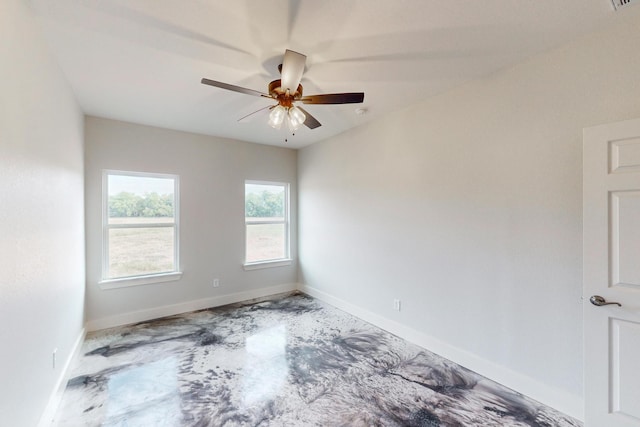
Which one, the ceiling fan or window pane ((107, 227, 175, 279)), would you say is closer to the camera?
the ceiling fan

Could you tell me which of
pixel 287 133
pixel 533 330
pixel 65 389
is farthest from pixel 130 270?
pixel 533 330

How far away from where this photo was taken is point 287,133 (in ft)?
13.6

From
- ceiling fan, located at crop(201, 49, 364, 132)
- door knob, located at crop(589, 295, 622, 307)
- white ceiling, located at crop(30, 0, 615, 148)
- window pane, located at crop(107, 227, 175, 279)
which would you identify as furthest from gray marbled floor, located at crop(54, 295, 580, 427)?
Answer: white ceiling, located at crop(30, 0, 615, 148)

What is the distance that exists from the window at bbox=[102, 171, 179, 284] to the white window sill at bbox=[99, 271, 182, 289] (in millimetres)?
23

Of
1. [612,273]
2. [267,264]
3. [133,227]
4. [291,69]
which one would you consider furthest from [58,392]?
[612,273]

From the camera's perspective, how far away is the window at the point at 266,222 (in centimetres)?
466

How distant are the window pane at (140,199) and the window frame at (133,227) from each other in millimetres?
40

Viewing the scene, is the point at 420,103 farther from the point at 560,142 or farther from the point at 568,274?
the point at 568,274

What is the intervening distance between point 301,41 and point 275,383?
275 centimetres

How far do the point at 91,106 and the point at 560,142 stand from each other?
178 inches

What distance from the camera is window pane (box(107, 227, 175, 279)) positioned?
358 cm

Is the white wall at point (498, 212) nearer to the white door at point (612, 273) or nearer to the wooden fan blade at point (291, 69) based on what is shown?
the white door at point (612, 273)

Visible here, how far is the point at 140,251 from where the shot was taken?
148 inches

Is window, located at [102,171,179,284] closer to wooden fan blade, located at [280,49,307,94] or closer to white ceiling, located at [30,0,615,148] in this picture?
white ceiling, located at [30,0,615,148]
